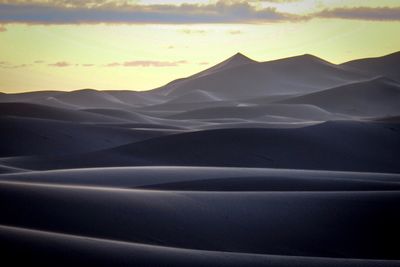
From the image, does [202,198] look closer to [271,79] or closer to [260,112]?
[260,112]

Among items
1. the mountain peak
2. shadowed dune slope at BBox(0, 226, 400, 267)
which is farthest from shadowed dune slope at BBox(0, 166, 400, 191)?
the mountain peak

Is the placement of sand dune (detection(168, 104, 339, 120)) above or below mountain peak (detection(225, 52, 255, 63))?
below

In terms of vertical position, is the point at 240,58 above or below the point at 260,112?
above

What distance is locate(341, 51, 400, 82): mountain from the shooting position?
122m

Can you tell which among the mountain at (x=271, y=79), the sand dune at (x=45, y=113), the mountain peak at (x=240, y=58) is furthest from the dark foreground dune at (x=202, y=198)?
the mountain peak at (x=240, y=58)

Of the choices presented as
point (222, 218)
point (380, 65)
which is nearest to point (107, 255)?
point (222, 218)

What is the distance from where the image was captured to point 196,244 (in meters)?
8.60

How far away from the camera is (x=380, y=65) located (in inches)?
4990

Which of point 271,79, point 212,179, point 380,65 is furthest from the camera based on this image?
point 380,65

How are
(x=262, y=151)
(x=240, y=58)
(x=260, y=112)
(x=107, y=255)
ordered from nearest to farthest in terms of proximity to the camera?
(x=107, y=255) → (x=262, y=151) → (x=260, y=112) → (x=240, y=58)

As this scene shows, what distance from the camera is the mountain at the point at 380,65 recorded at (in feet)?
399

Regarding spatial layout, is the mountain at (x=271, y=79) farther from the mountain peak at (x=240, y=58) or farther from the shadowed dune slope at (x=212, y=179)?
the shadowed dune slope at (x=212, y=179)

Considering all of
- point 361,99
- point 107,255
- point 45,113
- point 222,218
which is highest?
point 107,255

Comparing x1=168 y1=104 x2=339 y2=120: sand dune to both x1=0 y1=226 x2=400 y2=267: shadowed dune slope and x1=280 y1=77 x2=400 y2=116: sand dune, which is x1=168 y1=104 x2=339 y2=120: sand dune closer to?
x1=280 y1=77 x2=400 y2=116: sand dune
